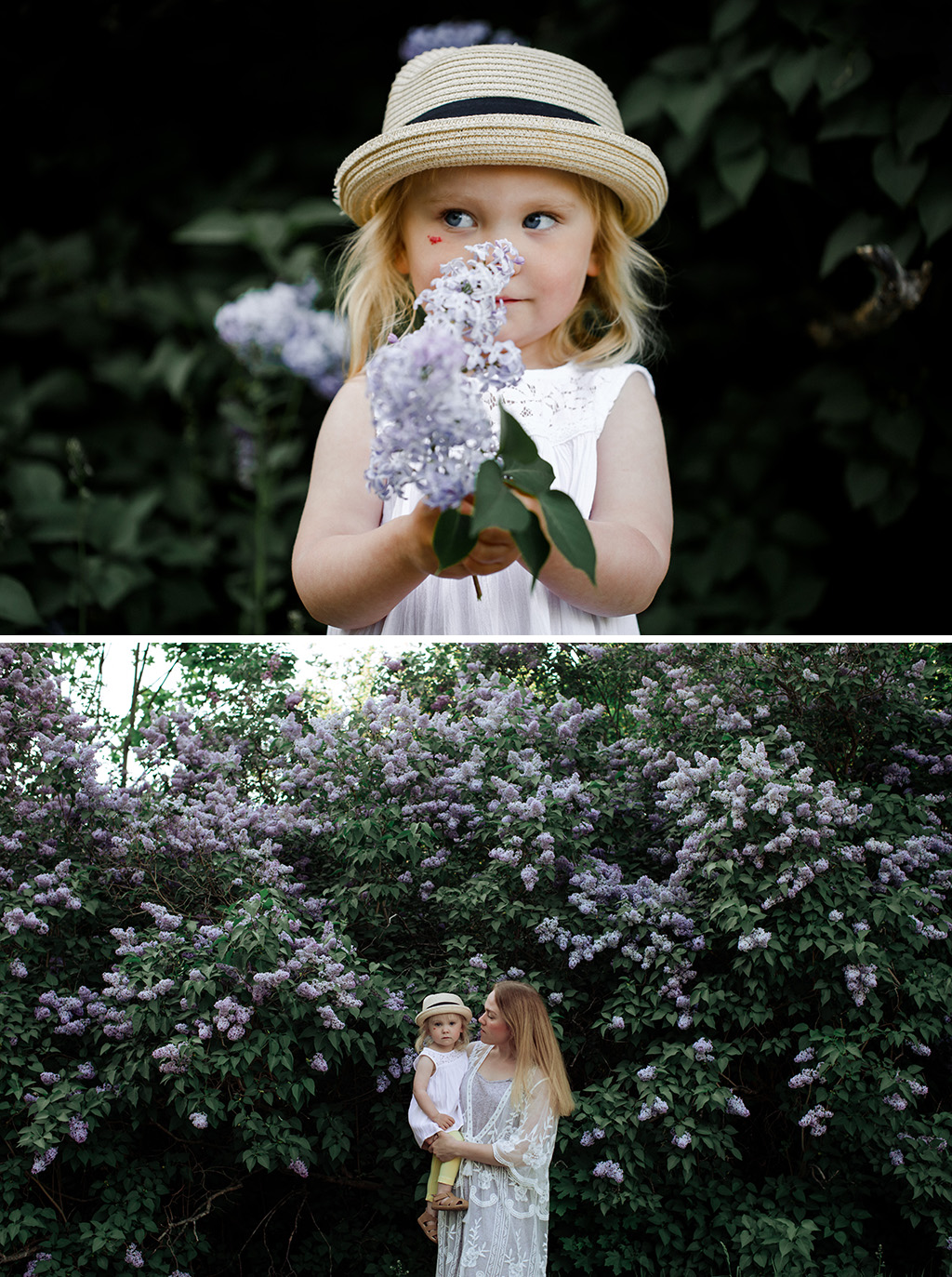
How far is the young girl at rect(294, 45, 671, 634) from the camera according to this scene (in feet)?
4.00

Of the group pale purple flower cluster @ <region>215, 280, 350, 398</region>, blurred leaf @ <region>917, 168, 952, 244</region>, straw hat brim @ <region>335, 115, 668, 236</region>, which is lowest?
straw hat brim @ <region>335, 115, 668, 236</region>

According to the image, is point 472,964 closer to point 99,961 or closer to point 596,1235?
point 596,1235

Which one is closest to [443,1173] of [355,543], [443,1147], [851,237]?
[443,1147]

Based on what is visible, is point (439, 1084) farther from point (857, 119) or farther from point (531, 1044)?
point (857, 119)

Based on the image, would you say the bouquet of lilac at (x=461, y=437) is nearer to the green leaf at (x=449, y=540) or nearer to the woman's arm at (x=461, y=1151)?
the green leaf at (x=449, y=540)

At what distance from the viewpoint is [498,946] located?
1.62 metres

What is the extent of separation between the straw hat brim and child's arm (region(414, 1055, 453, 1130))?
103cm

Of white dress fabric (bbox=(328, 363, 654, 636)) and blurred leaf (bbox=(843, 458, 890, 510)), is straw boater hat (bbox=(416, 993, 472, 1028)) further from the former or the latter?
blurred leaf (bbox=(843, 458, 890, 510))

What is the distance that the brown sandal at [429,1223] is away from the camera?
1515mm

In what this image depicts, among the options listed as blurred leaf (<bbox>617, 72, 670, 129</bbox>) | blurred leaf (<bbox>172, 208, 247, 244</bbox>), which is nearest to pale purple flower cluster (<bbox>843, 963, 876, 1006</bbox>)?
blurred leaf (<bbox>617, 72, 670, 129</bbox>)

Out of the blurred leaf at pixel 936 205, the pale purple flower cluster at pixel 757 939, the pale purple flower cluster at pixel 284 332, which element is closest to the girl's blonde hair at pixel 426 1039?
the pale purple flower cluster at pixel 757 939

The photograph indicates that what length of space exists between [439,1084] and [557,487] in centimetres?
77

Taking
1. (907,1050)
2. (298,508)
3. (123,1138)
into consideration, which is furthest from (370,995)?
(298,508)

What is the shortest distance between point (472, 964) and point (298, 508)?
1348mm
